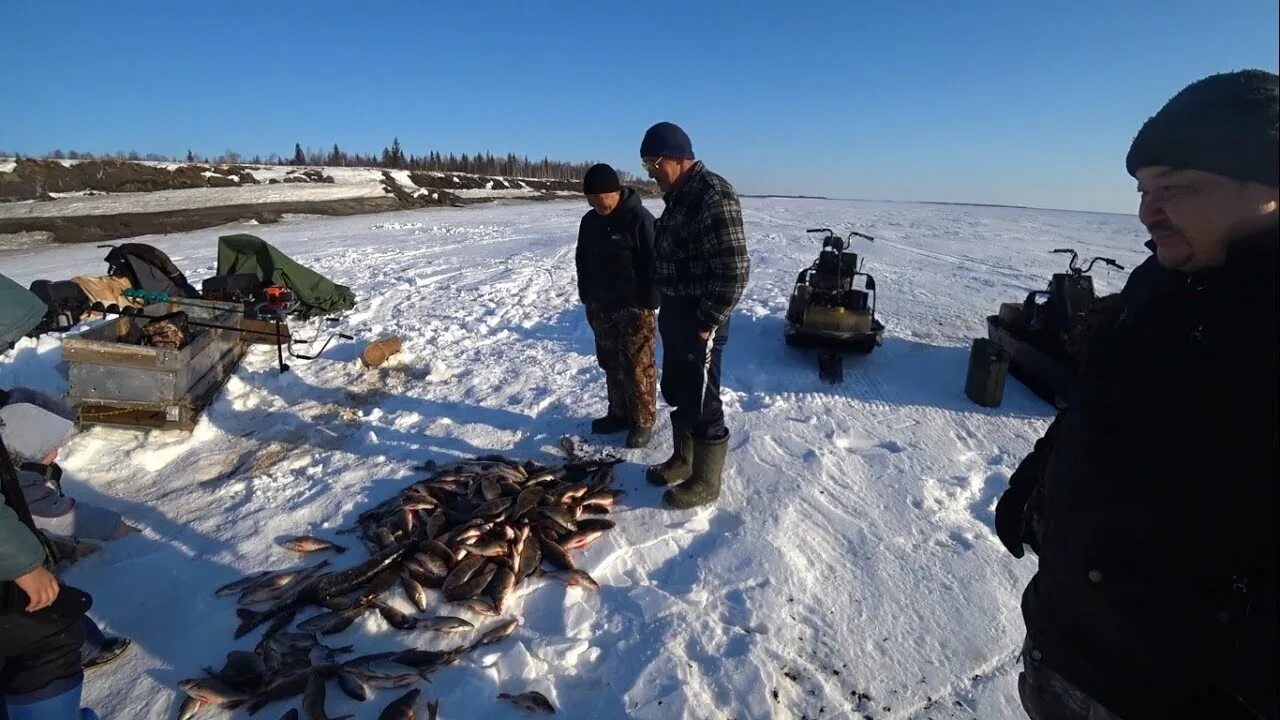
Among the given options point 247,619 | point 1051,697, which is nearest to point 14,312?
point 247,619

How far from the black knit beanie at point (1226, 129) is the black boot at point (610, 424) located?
432 cm

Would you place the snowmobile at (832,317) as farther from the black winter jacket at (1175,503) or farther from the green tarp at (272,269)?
the green tarp at (272,269)

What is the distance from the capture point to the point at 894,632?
3.11m

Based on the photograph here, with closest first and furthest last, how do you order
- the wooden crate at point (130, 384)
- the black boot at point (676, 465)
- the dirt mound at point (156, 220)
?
the black boot at point (676, 465)
the wooden crate at point (130, 384)
the dirt mound at point (156, 220)

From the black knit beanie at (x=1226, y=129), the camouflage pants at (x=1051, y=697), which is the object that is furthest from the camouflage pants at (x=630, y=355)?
the black knit beanie at (x=1226, y=129)

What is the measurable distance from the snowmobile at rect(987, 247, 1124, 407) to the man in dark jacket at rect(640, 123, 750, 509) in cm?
389

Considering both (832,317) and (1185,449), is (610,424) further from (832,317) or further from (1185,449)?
(1185,449)

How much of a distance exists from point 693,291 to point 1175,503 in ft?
9.27

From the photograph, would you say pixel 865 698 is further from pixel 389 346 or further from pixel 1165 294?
pixel 389 346

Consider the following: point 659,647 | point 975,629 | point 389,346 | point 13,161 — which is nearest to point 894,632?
point 975,629

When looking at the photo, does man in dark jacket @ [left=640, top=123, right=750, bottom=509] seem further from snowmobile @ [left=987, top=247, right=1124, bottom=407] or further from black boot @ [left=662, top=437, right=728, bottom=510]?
snowmobile @ [left=987, top=247, right=1124, bottom=407]

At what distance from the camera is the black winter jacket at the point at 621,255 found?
4.71m

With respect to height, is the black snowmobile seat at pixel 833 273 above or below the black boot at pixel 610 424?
above

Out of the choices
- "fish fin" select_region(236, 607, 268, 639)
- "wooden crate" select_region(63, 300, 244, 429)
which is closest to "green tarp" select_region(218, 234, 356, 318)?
"wooden crate" select_region(63, 300, 244, 429)
